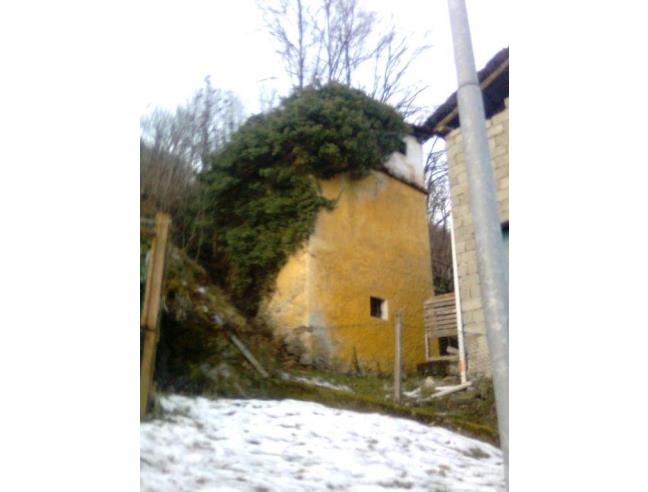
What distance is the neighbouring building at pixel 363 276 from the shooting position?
9.43ft

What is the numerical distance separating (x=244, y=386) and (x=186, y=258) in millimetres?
595

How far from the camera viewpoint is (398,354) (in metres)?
2.90

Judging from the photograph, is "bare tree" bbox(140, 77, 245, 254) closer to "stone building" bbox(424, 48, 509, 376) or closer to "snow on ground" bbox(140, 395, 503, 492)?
"snow on ground" bbox(140, 395, 503, 492)

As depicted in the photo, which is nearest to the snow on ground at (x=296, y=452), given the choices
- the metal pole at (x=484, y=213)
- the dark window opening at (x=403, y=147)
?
the metal pole at (x=484, y=213)

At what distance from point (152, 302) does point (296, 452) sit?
86cm

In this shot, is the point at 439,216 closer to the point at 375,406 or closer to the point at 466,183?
the point at 466,183

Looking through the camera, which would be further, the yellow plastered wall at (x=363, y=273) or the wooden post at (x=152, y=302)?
the yellow plastered wall at (x=363, y=273)

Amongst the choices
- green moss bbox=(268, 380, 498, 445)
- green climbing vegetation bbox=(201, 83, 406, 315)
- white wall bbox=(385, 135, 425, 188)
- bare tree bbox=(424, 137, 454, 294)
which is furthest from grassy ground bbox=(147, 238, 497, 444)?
white wall bbox=(385, 135, 425, 188)

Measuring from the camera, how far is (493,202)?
234 centimetres

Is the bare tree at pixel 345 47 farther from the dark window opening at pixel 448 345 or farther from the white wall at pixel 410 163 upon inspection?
the dark window opening at pixel 448 345

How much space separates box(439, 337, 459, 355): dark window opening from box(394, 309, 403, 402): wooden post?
0.65 ft

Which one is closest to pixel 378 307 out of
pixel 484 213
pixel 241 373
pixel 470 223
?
pixel 470 223
